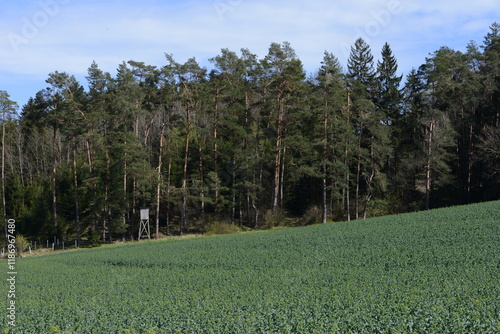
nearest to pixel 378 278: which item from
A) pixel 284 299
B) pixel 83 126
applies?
pixel 284 299

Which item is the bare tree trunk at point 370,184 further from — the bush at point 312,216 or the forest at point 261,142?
the bush at point 312,216

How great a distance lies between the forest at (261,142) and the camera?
45.3 meters

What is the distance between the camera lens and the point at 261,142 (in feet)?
180

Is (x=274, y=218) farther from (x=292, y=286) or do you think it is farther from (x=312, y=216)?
(x=292, y=286)

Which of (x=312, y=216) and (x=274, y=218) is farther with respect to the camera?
(x=312, y=216)

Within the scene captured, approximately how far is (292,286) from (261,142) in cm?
4021

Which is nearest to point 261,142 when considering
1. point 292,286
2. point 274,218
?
point 274,218

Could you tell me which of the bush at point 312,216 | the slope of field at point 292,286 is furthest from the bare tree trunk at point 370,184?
the slope of field at point 292,286

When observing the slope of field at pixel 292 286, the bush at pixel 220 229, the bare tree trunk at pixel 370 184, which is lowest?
the bush at pixel 220 229

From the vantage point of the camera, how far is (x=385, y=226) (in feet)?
103

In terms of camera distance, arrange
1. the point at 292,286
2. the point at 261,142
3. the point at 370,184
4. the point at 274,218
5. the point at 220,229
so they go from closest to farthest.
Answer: the point at 292,286, the point at 220,229, the point at 274,218, the point at 370,184, the point at 261,142

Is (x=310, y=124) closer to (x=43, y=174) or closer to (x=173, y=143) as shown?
(x=173, y=143)

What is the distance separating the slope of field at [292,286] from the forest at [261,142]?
1746cm

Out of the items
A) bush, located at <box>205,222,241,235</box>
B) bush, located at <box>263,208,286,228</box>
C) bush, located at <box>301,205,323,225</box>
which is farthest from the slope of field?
bush, located at <box>301,205,323,225</box>
